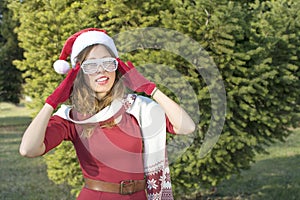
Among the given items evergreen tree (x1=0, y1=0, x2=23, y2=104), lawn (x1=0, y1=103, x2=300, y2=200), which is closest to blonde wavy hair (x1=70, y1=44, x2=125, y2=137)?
lawn (x1=0, y1=103, x2=300, y2=200)

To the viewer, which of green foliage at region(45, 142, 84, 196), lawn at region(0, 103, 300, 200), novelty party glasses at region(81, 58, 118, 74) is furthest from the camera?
lawn at region(0, 103, 300, 200)

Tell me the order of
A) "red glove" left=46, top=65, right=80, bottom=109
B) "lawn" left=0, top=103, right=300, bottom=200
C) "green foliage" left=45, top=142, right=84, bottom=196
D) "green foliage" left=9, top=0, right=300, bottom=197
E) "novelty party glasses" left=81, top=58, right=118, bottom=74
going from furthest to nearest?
"lawn" left=0, top=103, right=300, bottom=200
"green foliage" left=45, top=142, right=84, bottom=196
"green foliage" left=9, top=0, right=300, bottom=197
"novelty party glasses" left=81, top=58, right=118, bottom=74
"red glove" left=46, top=65, right=80, bottom=109

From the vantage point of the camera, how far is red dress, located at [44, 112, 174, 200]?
2590 mm

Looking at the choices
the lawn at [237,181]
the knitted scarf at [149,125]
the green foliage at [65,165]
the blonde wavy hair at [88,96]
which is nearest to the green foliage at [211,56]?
the green foliage at [65,165]

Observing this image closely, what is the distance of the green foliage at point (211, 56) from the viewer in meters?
5.19

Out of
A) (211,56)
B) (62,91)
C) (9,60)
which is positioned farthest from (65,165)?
(9,60)

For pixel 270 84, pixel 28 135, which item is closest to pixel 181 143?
pixel 270 84

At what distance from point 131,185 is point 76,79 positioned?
66 centimetres

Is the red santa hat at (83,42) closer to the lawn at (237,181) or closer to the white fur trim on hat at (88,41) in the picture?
the white fur trim on hat at (88,41)

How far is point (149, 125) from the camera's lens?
2.69m

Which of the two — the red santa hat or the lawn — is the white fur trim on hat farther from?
the lawn

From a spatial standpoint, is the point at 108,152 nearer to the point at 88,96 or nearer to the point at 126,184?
the point at 126,184

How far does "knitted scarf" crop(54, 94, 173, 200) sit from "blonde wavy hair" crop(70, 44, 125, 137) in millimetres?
39

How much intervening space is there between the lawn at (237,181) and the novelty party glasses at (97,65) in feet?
14.9
